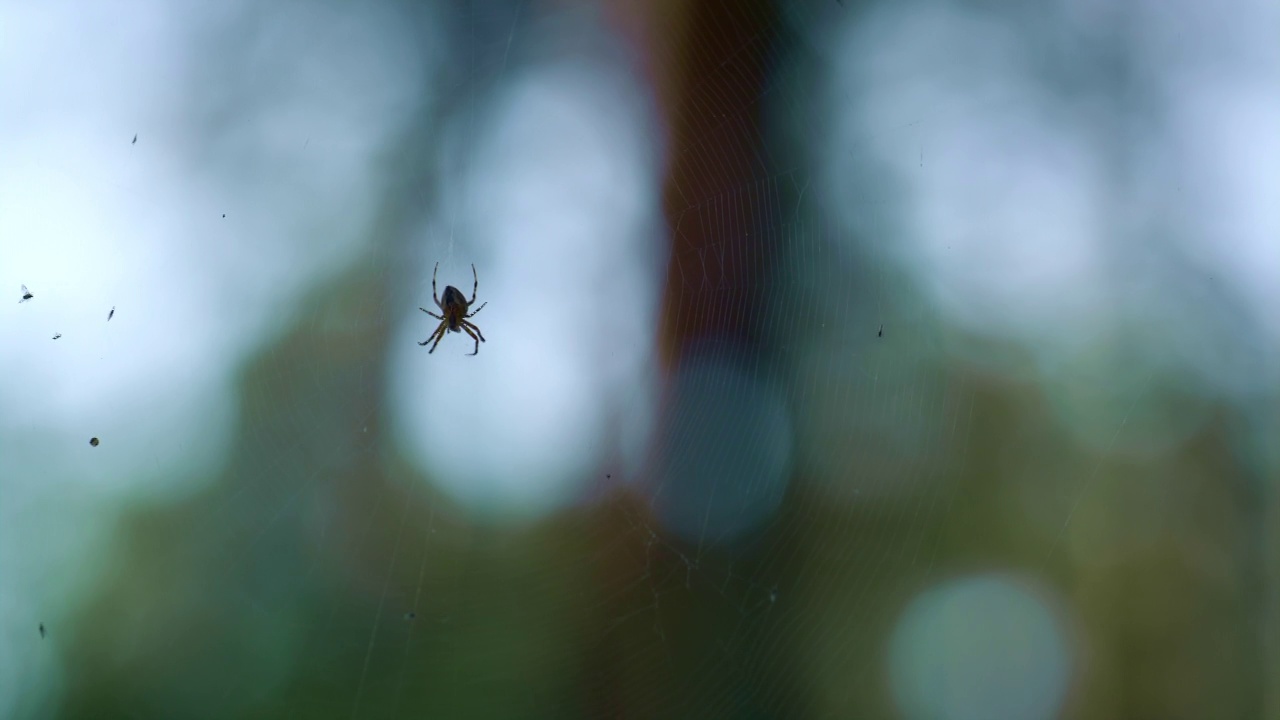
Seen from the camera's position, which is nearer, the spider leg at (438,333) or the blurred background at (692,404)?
the blurred background at (692,404)

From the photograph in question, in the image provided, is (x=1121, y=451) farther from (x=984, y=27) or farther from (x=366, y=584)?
(x=366, y=584)

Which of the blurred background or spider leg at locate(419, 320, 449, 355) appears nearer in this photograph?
the blurred background

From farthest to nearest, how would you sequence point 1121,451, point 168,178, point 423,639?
point 423,639, point 168,178, point 1121,451

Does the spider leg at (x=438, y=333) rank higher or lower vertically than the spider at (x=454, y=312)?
lower

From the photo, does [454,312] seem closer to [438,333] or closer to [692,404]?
[438,333]

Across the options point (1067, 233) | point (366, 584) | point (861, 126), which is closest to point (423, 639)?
point (366, 584)

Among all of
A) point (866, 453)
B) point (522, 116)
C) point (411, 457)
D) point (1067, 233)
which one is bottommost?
point (411, 457)
